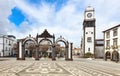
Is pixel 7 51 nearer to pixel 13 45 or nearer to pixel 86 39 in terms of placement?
pixel 13 45

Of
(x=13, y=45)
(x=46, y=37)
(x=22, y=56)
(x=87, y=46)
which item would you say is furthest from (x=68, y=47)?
(x=13, y=45)

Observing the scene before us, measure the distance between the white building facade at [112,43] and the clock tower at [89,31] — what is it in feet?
56.3

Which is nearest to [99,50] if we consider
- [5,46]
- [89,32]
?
[89,32]

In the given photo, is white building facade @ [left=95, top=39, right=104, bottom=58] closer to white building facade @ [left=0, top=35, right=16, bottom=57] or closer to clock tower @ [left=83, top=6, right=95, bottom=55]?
clock tower @ [left=83, top=6, right=95, bottom=55]

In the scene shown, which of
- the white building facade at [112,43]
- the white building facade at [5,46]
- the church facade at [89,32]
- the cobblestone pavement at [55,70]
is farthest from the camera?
the white building facade at [5,46]

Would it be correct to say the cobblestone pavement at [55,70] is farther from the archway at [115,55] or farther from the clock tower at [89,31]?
the clock tower at [89,31]

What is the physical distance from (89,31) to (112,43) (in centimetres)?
2477

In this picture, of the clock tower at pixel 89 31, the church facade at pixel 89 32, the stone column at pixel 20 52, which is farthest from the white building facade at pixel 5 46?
the clock tower at pixel 89 31

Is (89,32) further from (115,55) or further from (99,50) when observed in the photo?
(115,55)

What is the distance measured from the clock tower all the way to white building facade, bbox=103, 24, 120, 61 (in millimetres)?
17166

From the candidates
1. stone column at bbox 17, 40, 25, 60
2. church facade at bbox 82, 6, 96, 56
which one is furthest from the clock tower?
stone column at bbox 17, 40, 25, 60

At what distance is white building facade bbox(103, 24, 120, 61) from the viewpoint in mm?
51003

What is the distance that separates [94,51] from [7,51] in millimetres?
36956

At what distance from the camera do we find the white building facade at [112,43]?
51.0m
